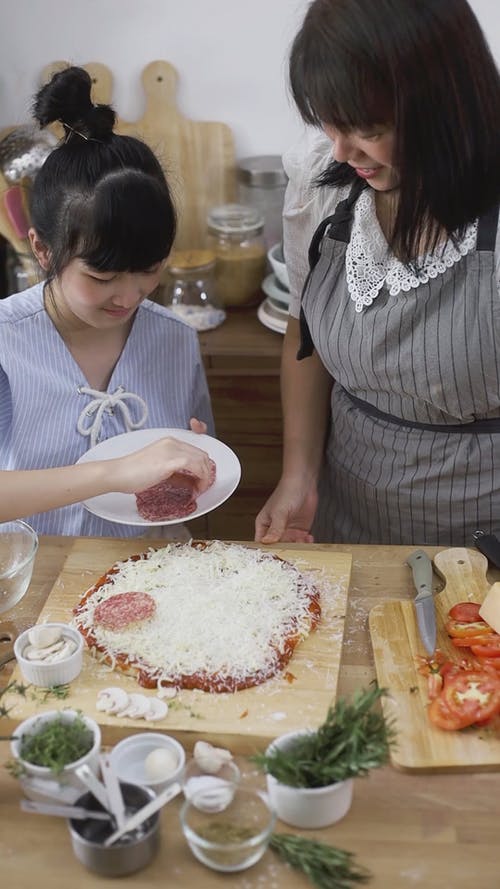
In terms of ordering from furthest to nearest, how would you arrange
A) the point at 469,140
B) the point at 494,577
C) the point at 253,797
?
the point at 494,577 → the point at 469,140 → the point at 253,797

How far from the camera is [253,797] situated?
1071 millimetres

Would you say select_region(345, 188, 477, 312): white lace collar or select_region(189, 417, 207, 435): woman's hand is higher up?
select_region(345, 188, 477, 312): white lace collar

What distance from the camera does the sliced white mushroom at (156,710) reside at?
125 cm

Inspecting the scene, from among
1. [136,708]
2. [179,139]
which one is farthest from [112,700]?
[179,139]

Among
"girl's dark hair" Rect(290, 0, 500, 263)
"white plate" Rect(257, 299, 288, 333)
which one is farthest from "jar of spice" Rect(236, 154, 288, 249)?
"girl's dark hair" Rect(290, 0, 500, 263)

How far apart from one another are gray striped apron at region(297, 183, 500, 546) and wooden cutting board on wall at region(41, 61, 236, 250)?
110cm

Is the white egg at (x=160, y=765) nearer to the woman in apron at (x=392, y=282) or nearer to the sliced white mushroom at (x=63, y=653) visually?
the sliced white mushroom at (x=63, y=653)

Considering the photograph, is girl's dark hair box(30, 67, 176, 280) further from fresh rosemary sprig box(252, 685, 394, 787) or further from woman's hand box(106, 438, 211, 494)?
fresh rosemary sprig box(252, 685, 394, 787)

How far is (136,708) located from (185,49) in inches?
79.4

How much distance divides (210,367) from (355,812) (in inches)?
64.4

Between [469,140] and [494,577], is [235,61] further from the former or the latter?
[494,577]

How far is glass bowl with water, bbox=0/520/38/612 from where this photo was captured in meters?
1.45

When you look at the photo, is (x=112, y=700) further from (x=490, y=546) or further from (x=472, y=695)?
(x=490, y=546)

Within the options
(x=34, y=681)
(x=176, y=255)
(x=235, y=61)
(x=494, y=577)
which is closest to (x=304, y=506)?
(x=494, y=577)
